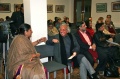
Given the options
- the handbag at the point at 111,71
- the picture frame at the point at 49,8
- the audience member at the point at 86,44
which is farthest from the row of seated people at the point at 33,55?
the picture frame at the point at 49,8

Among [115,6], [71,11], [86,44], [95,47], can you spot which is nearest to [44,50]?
[86,44]

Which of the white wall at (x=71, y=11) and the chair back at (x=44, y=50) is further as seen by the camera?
the white wall at (x=71, y=11)

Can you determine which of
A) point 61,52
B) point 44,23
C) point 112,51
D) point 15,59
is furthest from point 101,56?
point 15,59

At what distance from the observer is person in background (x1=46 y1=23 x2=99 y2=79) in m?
3.85

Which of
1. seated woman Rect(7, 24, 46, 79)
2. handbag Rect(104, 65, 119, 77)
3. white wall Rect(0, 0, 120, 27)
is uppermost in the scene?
white wall Rect(0, 0, 120, 27)

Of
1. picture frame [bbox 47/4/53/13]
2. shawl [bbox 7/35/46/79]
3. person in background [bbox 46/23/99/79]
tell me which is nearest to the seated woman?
shawl [bbox 7/35/46/79]

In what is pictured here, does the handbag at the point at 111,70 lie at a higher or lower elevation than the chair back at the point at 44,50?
lower

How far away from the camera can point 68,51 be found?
3.94m

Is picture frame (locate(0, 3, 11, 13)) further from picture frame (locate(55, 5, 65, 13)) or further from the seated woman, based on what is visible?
the seated woman

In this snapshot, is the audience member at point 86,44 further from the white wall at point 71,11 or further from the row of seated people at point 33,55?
the white wall at point 71,11

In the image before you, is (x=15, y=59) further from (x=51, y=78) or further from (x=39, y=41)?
(x=51, y=78)

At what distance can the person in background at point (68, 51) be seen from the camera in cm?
385

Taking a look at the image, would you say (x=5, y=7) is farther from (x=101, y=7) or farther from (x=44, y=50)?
(x=44, y=50)

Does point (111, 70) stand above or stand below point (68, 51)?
below
